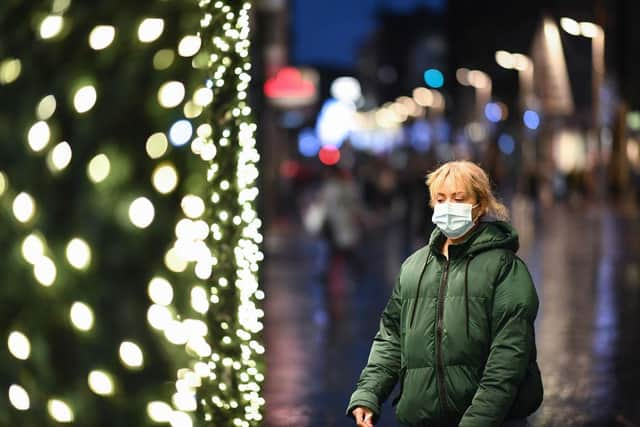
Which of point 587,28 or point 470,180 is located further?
point 587,28

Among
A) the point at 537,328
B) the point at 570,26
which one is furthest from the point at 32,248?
the point at 570,26

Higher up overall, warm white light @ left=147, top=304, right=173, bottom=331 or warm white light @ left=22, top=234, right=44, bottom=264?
warm white light @ left=22, top=234, right=44, bottom=264

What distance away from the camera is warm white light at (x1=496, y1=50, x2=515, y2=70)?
3459cm

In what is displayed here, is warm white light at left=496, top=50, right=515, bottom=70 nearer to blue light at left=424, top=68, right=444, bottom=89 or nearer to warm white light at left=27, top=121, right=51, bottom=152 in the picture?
blue light at left=424, top=68, right=444, bottom=89

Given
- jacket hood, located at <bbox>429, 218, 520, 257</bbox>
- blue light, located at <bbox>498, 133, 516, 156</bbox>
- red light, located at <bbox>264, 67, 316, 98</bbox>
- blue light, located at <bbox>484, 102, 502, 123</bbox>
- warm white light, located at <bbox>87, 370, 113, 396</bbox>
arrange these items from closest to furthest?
1. jacket hood, located at <bbox>429, 218, 520, 257</bbox>
2. warm white light, located at <bbox>87, 370, 113, 396</bbox>
3. blue light, located at <bbox>484, 102, 502, 123</bbox>
4. blue light, located at <bbox>498, 133, 516, 156</bbox>
5. red light, located at <bbox>264, 67, 316, 98</bbox>

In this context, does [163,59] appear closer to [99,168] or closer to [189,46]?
[189,46]

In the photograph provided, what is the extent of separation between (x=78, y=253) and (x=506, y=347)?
5.52 ft

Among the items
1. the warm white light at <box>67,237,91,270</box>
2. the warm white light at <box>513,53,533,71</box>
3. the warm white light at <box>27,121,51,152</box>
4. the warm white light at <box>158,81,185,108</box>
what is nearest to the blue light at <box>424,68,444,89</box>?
the warm white light at <box>513,53,533,71</box>

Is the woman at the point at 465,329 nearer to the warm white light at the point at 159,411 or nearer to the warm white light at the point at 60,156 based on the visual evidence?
the warm white light at the point at 159,411

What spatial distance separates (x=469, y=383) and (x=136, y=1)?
1906 mm

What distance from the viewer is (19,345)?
614 cm

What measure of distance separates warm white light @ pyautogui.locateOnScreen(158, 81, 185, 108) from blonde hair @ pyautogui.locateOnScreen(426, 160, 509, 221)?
0.99 m

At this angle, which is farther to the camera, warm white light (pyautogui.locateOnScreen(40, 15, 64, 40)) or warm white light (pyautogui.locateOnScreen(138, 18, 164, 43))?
warm white light (pyautogui.locateOnScreen(40, 15, 64, 40))

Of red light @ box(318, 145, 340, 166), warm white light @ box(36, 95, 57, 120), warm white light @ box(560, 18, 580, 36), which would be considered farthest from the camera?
red light @ box(318, 145, 340, 166)
